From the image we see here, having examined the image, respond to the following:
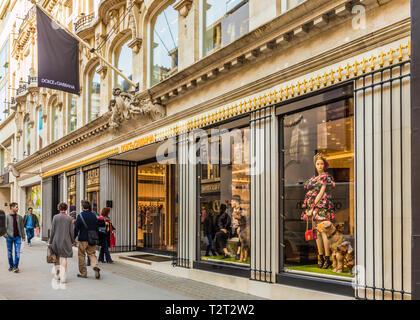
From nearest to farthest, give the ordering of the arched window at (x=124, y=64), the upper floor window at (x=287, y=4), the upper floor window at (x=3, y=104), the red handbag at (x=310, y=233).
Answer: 1. the red handbag at (x=310, y=233)
2. the upper floor window at (x=287, y=4)
3. the arched window at (x=124, y=64)
4. the upper floor window at (x=3, y=104)

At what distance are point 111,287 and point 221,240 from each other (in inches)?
105

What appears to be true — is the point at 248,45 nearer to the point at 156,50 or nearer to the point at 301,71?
the point at 301,71

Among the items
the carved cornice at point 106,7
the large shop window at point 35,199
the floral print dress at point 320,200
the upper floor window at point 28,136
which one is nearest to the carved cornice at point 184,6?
the carved cornice at point 106,7

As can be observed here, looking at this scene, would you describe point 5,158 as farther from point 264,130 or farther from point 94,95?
point 264,130

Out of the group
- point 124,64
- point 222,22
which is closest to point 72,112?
point 124,64

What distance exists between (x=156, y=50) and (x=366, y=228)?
9374mm

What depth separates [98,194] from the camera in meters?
17.3

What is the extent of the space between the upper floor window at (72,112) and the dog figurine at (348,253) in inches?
612

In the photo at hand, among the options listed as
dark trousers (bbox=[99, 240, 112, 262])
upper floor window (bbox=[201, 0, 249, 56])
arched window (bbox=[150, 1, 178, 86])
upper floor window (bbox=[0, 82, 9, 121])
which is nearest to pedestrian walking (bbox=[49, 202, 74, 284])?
dark trousers (bbox=[99, 240, 112, 262])

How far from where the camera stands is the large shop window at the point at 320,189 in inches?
288

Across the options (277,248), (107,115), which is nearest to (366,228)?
(277,248)

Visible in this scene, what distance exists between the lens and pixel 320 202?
788cm

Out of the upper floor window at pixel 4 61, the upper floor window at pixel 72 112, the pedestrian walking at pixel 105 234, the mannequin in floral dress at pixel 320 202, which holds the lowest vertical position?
the pedestrian walking at pixel 105 234

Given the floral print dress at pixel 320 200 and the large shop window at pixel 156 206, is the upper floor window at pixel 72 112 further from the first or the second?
the floral print dress at pixel 320 200
